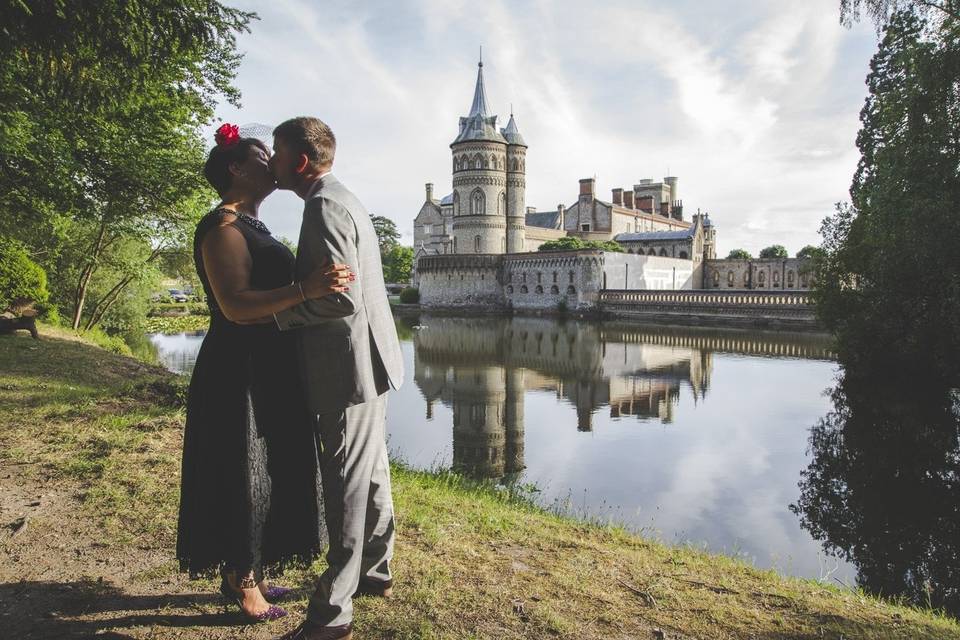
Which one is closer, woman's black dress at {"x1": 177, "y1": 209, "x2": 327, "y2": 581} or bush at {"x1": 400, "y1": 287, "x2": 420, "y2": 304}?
woman's black dress at {"x1": 177, "y1": 209, "x2": 327, "y2": 581}

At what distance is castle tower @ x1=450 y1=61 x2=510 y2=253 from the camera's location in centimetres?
5006

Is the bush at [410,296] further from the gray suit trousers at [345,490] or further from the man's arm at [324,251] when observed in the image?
the man's arm at [324,251]

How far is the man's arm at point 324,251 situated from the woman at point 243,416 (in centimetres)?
15

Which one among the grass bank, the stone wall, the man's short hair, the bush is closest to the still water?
the grass bank

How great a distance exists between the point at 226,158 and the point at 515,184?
4990 centimetres

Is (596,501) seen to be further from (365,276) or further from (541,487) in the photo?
(365,276)

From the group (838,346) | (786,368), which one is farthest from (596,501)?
(786,368)

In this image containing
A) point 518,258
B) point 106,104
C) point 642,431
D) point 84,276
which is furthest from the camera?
point 518,258

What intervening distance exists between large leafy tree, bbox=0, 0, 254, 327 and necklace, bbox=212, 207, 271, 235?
3.51m

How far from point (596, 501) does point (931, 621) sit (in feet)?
13.2

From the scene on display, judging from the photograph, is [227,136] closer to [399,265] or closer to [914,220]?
[914,220]

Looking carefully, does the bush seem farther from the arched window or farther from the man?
the man

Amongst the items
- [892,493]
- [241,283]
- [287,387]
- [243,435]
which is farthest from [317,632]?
[892,493]

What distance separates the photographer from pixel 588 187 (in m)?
66.4
